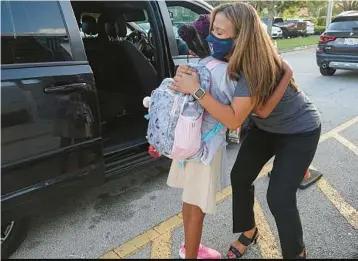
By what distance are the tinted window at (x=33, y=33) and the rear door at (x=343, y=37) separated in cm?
765

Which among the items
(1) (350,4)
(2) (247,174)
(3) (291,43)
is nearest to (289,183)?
(2) (247,174)

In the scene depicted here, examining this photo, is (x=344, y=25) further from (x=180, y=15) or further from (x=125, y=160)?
(x=125, y=160)

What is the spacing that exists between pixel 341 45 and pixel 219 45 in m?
7.81

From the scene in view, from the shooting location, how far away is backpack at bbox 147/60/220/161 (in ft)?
5.82

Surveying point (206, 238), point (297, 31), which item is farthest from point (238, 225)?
point (297, 31)

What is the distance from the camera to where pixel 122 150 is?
3.06 m

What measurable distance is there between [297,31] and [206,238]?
2626 cm

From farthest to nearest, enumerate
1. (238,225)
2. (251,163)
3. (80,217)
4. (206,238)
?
(80,217) < (206,238) < (238,225) < (251,163)

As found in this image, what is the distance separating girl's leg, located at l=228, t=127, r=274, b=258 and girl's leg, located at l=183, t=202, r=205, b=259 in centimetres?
34

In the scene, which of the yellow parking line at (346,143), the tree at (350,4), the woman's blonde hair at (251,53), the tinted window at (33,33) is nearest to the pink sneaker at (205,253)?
the woman's blonde hair at (251,53)

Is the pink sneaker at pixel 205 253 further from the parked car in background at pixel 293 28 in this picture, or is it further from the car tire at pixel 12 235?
the parked car in background at pixel 293 28

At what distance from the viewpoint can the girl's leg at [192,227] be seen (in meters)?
2.11

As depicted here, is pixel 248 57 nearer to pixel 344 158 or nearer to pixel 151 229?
pixel 151 229

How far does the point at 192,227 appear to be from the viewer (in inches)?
84.0
